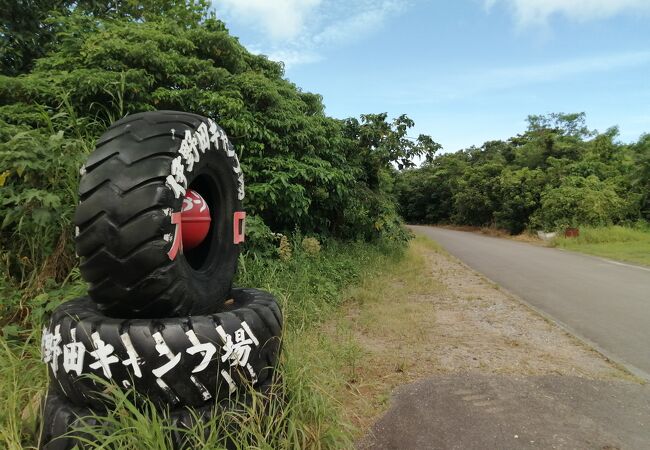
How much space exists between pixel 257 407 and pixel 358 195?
7175mm

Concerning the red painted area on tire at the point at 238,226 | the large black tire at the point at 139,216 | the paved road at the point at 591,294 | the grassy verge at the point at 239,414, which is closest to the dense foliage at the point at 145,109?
the grassy verge at the point at 239,414

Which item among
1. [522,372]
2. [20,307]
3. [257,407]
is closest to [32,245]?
[20,307]

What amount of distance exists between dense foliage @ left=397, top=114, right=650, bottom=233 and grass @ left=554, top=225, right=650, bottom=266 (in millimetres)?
1466

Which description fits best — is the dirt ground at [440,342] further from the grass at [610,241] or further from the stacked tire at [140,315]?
the grass at [610,241]

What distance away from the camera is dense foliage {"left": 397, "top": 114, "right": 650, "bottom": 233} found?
19442mm

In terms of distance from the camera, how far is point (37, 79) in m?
4.95

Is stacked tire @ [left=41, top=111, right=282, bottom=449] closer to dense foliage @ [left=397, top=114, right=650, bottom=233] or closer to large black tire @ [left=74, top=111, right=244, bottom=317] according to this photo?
large black tire @ [left=74, top=111, right=244, bottom=317]

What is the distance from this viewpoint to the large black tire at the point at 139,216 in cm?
185

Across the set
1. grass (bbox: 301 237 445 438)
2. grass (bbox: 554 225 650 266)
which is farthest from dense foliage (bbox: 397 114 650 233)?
grass (bbox: 301 237 445 438)

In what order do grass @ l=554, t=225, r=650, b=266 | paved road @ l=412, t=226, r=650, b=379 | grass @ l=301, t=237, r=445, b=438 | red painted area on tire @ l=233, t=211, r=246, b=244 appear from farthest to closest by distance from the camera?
grass @ l=554, t=225, r=650, b=266 < paved road @ l=412, t=226, r=650, b=379 < grass @ l=301, t=237, r=445, b=438 < red painted area on tire @ l=233, t=211, r=246, b=244

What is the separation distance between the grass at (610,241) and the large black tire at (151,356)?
546 inches

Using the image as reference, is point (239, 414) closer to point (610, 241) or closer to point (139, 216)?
point (139, 216)

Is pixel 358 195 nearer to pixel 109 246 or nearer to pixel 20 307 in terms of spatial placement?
pixel 20 307

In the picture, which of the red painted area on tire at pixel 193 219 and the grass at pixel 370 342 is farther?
the grass at pixel 370 342
